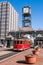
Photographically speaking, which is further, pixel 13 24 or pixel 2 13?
pixel 13 24

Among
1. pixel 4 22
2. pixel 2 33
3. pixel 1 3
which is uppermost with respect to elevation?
pixel 1 3

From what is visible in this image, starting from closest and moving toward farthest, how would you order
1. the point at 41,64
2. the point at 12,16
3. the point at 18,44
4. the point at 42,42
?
the point at 41,64 → the point at 18,44 → the point at 42,42 → the point at 12,16

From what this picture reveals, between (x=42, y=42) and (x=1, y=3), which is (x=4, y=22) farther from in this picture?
(x=42, y=42)

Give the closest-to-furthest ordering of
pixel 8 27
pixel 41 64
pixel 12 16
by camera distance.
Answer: pixel 41 64 < pixel 8 27 < pixel 12 16

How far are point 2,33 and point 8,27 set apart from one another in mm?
7215

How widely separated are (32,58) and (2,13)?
451ft

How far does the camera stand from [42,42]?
220ft

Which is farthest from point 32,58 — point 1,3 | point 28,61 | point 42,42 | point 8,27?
point 1,3

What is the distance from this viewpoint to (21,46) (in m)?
40.7

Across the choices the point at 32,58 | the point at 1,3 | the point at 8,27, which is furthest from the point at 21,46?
the point at 1,3

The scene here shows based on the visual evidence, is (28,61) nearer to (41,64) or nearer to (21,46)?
(41,64)

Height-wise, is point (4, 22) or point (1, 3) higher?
point (1, 3)

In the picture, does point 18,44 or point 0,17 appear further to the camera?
point 0,17

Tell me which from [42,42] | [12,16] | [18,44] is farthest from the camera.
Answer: [12,16]
